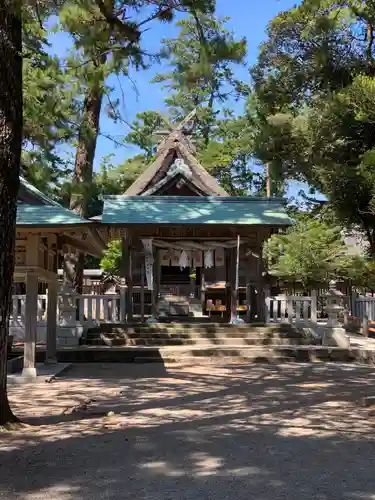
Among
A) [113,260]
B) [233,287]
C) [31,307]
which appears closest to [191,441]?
[31,307]

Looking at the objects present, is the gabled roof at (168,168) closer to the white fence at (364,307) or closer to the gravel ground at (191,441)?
the white fence at (364,307)

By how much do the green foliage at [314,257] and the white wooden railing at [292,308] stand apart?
7851 mm

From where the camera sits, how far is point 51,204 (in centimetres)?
980

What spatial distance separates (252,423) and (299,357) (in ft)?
21.6

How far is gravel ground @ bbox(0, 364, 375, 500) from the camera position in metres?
3.80

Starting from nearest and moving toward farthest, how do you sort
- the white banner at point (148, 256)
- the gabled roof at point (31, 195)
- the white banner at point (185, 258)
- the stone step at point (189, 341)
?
the gabled roof at point (31, 195) → the stone step at point (189, 341) → the white banner at point (148, 256) → the white banner at point (185, 258)

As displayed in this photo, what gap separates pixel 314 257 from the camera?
74.1 feet

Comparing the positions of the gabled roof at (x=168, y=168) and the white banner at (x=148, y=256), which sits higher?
the gabled roof at (x=168, y=168)

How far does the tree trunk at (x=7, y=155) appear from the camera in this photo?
212 inches

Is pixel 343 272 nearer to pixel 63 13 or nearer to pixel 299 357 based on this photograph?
pixel 299 357

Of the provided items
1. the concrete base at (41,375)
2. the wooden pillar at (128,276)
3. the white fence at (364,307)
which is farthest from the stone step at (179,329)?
the white fence at (364,307)

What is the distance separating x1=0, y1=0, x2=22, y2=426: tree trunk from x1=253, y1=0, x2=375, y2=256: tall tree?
14.4ft

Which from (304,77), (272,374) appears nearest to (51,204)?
(272,374)

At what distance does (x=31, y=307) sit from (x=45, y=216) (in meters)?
1.57
